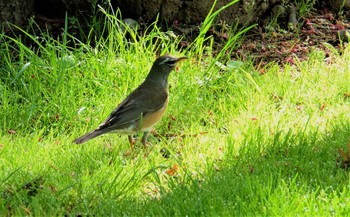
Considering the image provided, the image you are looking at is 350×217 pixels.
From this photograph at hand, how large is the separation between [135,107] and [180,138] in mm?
460

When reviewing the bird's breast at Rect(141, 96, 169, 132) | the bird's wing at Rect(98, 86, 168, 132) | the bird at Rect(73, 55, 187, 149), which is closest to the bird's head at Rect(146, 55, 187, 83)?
the bird at Rect(73, 55, 187, 149)

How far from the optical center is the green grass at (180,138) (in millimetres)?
4520

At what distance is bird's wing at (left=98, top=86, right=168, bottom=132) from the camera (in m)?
5.43

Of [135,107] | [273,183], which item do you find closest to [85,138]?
[135,107]

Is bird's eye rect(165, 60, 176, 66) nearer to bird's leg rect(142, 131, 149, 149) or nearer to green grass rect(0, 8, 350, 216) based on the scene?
green grass rect(0, 8, 350, 216)

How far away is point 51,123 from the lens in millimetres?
6051

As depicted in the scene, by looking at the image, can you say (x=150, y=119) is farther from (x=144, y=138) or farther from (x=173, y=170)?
(x=173, y=170)

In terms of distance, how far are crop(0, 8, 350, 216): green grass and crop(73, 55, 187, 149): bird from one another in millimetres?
203

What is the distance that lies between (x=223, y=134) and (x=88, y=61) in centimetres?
146

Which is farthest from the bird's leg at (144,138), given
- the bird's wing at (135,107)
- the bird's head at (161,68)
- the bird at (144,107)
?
the bird's head at (161,68)

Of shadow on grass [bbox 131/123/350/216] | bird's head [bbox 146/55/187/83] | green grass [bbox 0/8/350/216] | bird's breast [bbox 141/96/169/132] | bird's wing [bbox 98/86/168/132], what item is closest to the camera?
shadow on grass [bbox 131/123/350/216]

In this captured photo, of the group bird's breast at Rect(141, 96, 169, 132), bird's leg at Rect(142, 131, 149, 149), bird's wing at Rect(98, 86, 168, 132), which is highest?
bird's wing at Rect(98, 86, 168, 132)

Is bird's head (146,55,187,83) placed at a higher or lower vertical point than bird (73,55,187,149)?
higher

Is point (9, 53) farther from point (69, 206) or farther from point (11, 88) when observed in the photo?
point (69, 206)
